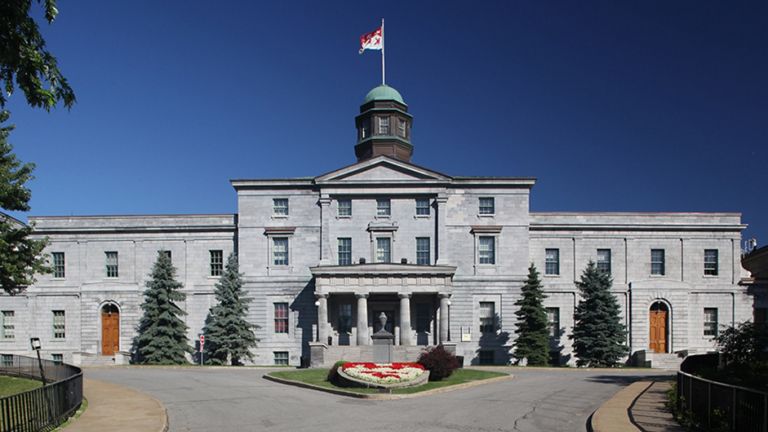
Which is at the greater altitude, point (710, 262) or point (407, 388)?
point (710, 262)

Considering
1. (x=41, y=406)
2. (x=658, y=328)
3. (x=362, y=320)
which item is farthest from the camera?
(x=658, y=328)

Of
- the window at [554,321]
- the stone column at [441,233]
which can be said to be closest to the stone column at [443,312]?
the stone column at [441,233]

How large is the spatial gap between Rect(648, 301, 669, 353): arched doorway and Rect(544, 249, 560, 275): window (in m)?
7.89

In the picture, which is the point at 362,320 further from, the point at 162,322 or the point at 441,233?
the point at 162,322

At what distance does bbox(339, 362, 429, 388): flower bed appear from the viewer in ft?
77.9

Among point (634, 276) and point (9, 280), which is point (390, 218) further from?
point (9, 280)

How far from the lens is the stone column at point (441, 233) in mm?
42750

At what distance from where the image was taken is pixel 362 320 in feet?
130

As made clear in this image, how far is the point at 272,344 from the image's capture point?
42.9 meters

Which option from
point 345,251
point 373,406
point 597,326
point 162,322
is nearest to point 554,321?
point 597,326

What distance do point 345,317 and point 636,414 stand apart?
27.4 m

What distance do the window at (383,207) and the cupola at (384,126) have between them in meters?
4.53

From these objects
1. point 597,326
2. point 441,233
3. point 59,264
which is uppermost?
point 441,233

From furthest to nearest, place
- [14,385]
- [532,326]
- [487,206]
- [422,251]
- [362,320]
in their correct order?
[487,206] → [422,251] → [532,326] → [362,320] → [14,385]
